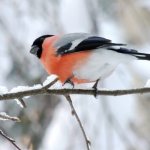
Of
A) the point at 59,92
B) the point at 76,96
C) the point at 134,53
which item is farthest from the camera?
the point at 76,96

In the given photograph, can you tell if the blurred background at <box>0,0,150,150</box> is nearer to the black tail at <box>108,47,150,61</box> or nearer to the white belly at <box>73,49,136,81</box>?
the white belly at <box>73,49,136,81</box>

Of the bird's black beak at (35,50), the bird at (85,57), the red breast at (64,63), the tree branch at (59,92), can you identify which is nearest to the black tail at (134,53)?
the bird at (85,57)

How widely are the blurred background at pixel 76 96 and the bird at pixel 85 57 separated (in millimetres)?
1211

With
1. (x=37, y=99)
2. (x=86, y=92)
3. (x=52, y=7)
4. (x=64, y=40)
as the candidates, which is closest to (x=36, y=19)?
(x=52, y=7)

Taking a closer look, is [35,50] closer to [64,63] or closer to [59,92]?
[64,63]

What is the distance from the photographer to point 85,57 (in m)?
1.93

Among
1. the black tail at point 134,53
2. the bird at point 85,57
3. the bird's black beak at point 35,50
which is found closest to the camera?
the black tail at point 134,53

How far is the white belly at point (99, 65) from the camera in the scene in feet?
6.06

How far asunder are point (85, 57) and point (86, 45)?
4cm

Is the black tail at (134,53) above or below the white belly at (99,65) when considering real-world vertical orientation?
above

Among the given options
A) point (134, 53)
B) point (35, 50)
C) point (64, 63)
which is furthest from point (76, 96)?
point (134, 53)

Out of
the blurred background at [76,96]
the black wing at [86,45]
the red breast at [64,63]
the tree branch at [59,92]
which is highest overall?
the tree branch at [59,92]

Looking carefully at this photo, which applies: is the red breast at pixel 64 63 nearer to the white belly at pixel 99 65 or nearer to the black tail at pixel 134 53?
the white belly at pixel 99 65

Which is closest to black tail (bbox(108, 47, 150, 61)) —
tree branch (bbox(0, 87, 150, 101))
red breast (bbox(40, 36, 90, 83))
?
red breast (bbox(40, 36, 90, 83))
